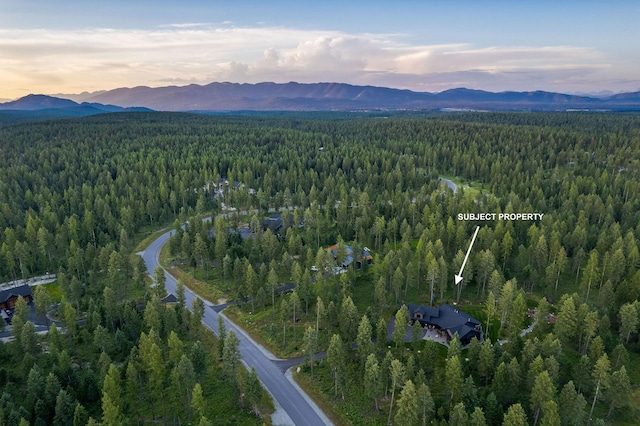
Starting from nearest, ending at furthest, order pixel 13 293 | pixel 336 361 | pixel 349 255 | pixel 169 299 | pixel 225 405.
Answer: pixel 225 405, pixel 336 361, pixel 13 293, pixel 169 299, pixel 349 255

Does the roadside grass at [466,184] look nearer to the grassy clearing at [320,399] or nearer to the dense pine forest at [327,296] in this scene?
the dense pine forest at [327,296]

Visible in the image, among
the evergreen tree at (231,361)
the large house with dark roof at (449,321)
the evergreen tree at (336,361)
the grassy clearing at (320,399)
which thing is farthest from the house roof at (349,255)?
the evergreen tree at (231,361)

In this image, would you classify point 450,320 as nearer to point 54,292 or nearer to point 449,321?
point 449,321

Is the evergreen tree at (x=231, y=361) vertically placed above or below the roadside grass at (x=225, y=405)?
above

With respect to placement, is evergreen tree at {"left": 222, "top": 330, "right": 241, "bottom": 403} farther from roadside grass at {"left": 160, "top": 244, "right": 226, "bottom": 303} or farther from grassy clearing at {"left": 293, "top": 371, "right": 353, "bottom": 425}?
roadside grass at {"left": 160, "top": 244, "right": 226, "bottom": 303}

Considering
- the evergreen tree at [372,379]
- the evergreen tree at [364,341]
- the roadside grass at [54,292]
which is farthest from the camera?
the roadside grass at [54,292]

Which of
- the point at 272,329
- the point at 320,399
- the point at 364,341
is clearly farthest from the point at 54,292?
the point at 364,341

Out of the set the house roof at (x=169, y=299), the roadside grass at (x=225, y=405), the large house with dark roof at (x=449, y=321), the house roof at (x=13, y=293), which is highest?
the house roof at (x=13, y=293)
